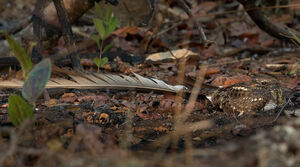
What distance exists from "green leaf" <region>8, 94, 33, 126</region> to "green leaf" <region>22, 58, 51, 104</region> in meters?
0.05

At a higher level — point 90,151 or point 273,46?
point 273,46

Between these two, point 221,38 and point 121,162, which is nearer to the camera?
point 121,162

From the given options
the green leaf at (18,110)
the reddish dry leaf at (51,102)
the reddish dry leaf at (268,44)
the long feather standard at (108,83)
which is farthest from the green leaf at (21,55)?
the reddish dry leaf at (268,44)

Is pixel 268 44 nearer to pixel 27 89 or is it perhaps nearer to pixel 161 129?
pixel 161 129

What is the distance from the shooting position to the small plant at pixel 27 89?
1.57m

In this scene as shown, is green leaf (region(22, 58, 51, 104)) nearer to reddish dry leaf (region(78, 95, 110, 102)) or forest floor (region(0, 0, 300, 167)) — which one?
forest floor (region(0, 0, 300, 167))

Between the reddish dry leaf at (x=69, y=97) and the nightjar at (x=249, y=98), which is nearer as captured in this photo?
the nightjar at (x=249, y=98)

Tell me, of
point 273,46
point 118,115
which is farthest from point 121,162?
point 273,46

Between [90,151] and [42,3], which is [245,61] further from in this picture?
[90,151]

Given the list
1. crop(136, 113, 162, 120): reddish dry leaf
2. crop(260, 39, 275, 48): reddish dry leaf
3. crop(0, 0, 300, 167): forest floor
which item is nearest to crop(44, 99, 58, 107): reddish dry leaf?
crop(0, 0, 300, 167): forest floor

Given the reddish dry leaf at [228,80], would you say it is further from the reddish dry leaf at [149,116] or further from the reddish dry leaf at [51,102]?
the reddish dry leaf at [51,102]

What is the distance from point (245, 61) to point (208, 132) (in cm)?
177

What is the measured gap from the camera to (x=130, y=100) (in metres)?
2.63

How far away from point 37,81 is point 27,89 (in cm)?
6
